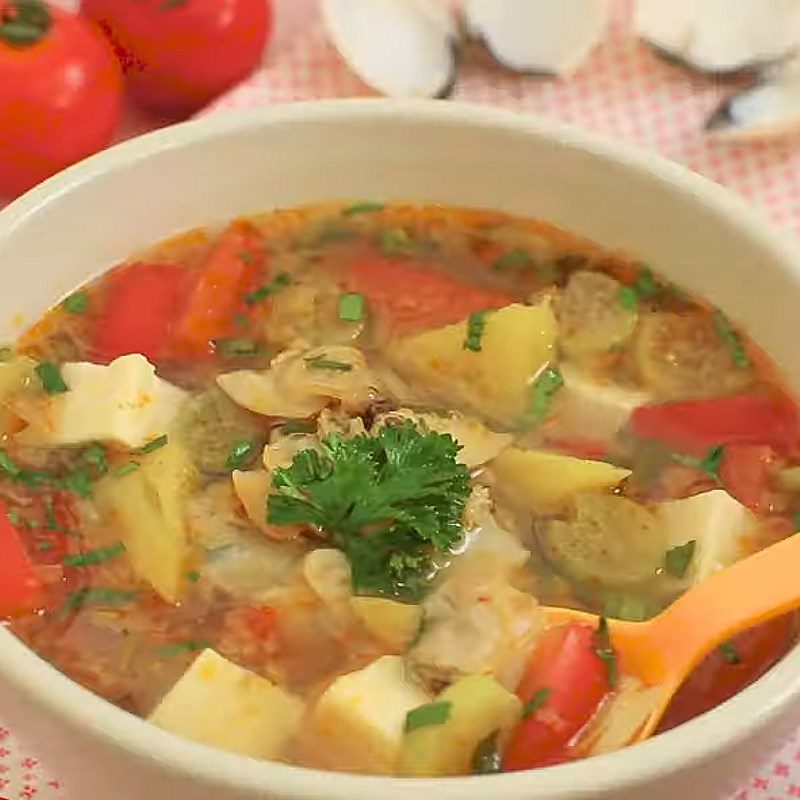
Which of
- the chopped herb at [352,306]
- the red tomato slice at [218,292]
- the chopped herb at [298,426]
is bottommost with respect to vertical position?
the red tomato slice at [218,292]

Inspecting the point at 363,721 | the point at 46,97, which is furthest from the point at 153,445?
the point at 46,97

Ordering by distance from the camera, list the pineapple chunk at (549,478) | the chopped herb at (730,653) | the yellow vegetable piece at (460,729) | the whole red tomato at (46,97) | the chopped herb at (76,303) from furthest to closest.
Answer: the whole red tomato at (46,97), the chopped herb at (76,303), the pineapple chunk at (549,478), the chopped herb at (730,653), the yellow vegetable piece at (460,729)

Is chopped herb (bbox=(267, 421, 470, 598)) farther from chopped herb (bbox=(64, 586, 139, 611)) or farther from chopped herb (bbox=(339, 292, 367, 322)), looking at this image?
chopped herb (bbox=(339, 292, 367, 322))

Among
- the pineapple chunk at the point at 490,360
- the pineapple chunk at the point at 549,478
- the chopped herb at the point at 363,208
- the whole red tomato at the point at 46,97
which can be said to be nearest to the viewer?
the pineapple chunk at the point at 549,478

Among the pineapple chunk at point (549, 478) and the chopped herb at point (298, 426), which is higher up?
the pineapple chunk at point (549, 478)

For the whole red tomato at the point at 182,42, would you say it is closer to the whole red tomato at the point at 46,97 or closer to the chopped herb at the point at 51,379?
the whole red tomato at the point at 46,97

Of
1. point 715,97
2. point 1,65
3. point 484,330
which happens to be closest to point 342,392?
point 484,330

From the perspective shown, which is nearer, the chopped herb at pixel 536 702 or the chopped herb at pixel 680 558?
the chopped herb at pixel 536 702

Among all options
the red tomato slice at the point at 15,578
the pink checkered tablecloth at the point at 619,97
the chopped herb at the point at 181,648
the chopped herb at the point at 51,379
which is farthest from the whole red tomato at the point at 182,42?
the chopped herb at the point at 181,648
